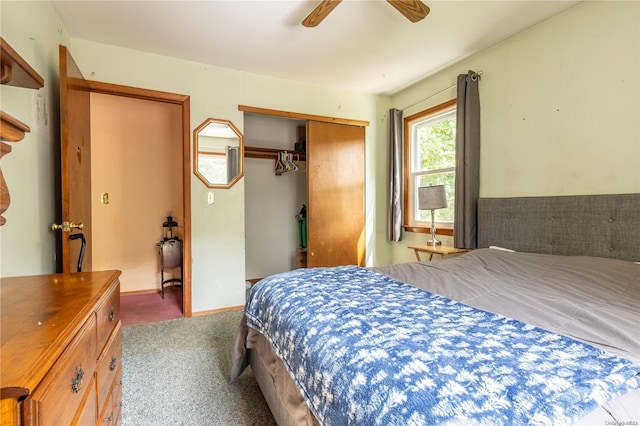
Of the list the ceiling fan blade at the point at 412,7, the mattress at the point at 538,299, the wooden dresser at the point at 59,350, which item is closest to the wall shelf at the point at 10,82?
the wooden dresser at the point at 59,350

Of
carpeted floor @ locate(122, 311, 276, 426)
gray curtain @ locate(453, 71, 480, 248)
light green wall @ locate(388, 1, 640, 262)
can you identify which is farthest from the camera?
gray curtain @ locate(453, 71, 480, 248)

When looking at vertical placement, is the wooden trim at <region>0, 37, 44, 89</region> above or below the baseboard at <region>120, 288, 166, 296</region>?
above

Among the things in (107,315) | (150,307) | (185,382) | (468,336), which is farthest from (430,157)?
(150,307)

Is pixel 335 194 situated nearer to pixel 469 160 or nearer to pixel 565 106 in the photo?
pixel 469 160

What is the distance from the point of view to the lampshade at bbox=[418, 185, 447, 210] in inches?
114

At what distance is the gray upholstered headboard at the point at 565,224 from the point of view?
5.96 feet

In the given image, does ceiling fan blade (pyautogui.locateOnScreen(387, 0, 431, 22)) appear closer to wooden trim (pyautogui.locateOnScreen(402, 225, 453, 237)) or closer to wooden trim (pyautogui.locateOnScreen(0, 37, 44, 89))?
wooden trim (pyautogui.locateOnScreen(0, 37, 44, 89))

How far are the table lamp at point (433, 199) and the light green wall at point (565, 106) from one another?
365 mm

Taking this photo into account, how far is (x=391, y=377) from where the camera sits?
2.40 ft

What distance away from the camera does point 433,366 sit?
0.75m

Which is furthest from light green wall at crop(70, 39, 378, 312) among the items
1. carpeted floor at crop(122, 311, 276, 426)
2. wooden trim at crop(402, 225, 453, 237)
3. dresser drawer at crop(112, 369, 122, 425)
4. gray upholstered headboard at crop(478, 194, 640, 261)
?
gray upholstered headboard at crop(478, 194, 640, 261)

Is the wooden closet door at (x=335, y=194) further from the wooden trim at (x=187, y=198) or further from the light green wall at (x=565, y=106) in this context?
the light green wall at (x=565, y=106)

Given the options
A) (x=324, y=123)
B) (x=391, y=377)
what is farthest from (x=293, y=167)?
(x=391, y=377)

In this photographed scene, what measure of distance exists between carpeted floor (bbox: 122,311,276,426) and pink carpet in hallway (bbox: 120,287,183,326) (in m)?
0.27
